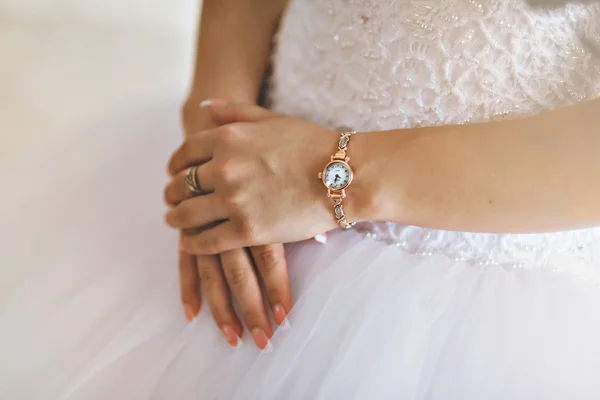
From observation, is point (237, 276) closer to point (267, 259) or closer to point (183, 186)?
point (267, 259)

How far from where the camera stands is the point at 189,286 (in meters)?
0.62


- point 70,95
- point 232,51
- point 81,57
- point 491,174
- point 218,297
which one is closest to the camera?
point 491,174

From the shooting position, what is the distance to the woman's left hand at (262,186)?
21.7 inches

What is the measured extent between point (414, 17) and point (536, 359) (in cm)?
39


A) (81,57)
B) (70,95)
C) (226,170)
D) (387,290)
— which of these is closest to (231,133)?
(226,170)

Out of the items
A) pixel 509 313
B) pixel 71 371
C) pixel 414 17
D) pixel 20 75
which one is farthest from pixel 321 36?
pixel 20 75

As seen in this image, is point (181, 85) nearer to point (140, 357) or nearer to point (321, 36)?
point (321, 36)

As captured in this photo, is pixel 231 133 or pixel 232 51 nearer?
pixel 231 133

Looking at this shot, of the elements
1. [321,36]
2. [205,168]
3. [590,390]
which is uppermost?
[321,36]

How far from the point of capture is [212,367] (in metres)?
0.55

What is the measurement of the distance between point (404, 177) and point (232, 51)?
1.14ft

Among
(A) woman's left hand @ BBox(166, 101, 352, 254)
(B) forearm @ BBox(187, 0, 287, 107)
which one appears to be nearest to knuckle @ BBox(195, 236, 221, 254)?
(A) woman's left hand @ BBox(166, 101, 352, 254)

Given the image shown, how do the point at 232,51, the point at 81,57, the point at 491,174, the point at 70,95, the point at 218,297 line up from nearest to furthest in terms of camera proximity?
1. the point at 491,174
2. the point at 218,297
3. the point at 232,51
4. the point at 70,95
5. the point at 81,57

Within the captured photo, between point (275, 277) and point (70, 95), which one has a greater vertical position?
point (70, 95)
